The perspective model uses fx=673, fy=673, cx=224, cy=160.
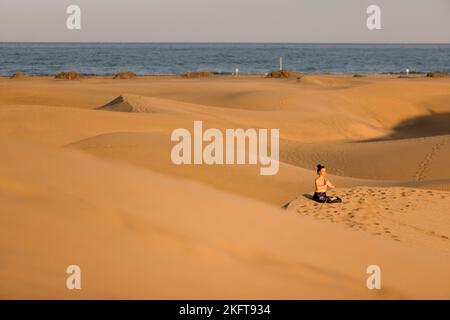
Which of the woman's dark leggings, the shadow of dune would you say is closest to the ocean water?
the shadow of dune

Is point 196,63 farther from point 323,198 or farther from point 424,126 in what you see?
point 323,198

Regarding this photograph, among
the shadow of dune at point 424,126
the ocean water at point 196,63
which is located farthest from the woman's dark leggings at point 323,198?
the ocean water at point 196,63

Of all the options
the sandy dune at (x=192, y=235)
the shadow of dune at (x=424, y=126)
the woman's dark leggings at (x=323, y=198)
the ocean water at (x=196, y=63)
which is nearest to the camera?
the sandy dune at (x=192, y=235)

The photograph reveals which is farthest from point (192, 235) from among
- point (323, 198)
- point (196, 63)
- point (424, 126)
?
point (196, 63)

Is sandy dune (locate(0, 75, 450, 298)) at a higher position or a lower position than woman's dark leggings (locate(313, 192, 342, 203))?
lower

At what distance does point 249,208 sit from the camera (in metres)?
5.14

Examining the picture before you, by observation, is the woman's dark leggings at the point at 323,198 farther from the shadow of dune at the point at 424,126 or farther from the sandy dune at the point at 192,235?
the shadow of dune at the point at 424,126

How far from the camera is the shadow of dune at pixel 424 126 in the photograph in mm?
24469

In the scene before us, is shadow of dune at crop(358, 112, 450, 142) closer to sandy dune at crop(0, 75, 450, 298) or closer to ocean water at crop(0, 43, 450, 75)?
sandy dune at crop(0, 75, 450, 298)

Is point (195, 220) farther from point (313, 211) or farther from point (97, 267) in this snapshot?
point (313, 211)

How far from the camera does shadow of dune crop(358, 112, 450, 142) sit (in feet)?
80.3
